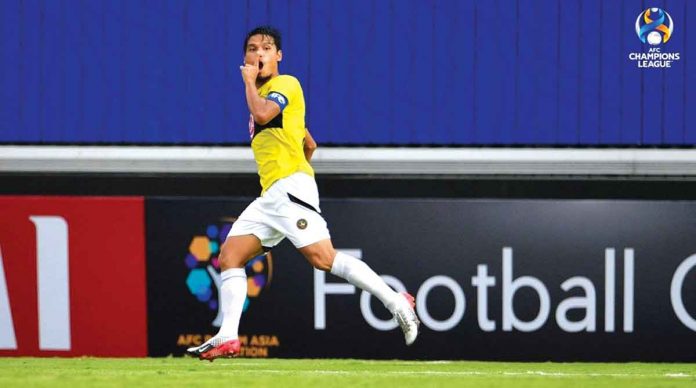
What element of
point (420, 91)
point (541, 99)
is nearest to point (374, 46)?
point (420, 91)

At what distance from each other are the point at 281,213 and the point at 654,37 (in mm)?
4313

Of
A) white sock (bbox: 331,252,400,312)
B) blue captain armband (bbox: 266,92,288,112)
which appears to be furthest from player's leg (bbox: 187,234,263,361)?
blue captain armband (bbox: 266,92,288,112)

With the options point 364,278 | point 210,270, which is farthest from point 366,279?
point 210,270

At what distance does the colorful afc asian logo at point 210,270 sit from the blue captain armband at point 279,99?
2.81 metres

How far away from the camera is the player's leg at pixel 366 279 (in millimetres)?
6961

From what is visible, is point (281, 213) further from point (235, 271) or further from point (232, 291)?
point (232, 291)

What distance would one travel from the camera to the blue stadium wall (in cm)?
1002

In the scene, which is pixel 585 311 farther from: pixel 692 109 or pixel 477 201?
pixel 692 109

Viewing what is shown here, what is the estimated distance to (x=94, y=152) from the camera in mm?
10086

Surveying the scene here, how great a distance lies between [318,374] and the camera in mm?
7227

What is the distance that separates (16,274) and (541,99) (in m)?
4.39

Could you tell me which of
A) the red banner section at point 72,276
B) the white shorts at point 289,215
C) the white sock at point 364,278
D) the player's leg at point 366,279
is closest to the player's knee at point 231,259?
the white shorts at point 289,215

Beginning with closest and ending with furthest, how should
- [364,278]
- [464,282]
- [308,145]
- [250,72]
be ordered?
[250,72]
[364,278]
[308,145]
[464,282]

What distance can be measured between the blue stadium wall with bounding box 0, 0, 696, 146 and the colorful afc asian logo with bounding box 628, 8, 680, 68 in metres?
0.05
